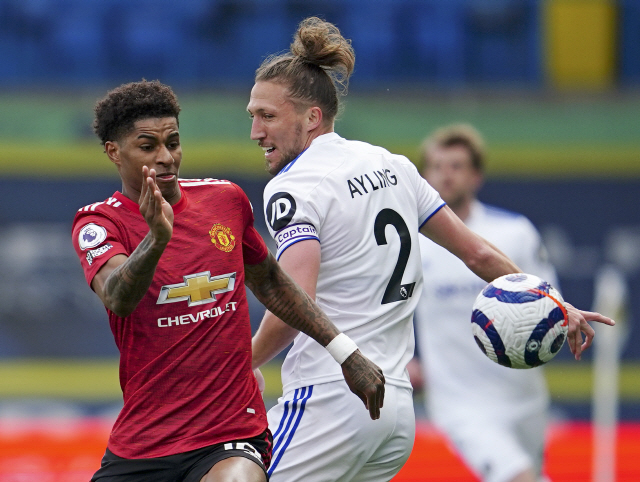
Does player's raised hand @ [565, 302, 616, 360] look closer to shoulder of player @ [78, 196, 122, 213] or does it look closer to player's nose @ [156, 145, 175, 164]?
player's nose @ [156, 145, 175, 164]

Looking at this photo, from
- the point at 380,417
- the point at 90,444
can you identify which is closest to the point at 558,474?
the point at 90,444

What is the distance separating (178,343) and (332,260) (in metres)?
0.79

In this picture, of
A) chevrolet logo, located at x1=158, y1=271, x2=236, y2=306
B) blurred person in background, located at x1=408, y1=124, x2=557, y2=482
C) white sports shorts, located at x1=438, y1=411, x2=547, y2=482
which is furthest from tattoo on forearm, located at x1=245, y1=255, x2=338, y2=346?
blurred person in background, located at x1=408, y1=124, x2=557, y2=482

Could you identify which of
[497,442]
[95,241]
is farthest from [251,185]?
[95,241]

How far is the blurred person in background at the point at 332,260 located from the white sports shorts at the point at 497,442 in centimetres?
201

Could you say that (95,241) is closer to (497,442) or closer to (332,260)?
(332,260)

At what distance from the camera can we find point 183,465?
3.51 m

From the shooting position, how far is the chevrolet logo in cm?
354

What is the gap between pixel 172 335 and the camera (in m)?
3.55

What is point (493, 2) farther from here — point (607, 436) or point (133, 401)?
point (133, 401)

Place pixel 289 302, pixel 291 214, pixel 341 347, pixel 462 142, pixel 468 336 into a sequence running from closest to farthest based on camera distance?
1. pixel 341 347
2. pixel 289 302
3. pixel 291 214
4. pixel 468 336
5. pixel 462 142

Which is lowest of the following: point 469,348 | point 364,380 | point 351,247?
point 469,348

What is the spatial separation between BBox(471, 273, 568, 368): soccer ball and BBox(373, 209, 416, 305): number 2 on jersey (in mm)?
347

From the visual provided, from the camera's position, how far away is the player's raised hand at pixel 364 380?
3682 millimetres
